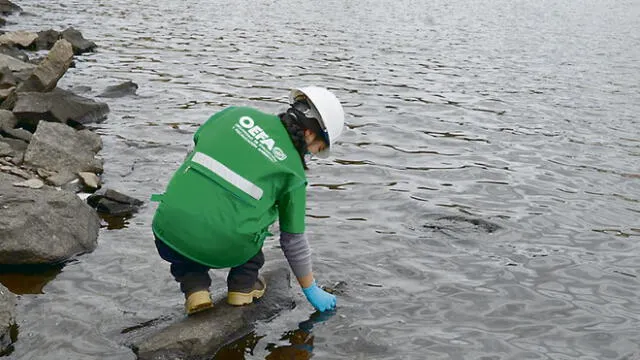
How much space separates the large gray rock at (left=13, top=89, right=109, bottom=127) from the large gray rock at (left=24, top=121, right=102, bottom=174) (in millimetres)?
1343

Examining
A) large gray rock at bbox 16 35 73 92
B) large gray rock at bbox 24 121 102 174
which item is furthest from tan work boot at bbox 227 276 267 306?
large gray rock at bbox 16 35 73 92

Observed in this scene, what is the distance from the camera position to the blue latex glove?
6516 mm

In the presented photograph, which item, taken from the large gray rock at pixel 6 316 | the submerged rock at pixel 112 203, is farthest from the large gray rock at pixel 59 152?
the large gray rock at pixel 6 316

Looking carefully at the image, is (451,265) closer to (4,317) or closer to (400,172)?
(400,172)

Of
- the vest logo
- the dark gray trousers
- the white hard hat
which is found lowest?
the dark gray trousers

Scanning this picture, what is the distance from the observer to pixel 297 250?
6.20m

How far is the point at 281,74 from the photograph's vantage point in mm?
20688

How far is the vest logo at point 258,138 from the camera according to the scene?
235 inches

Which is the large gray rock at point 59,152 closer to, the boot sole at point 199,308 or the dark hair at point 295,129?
the boot sole at point 199,308

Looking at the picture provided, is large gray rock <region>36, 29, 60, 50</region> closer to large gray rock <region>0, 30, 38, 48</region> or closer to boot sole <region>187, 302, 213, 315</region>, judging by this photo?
large gray rock <region>0, 30, 38, 48</region>

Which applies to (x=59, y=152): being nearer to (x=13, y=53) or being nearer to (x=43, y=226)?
(x=43, y=226)

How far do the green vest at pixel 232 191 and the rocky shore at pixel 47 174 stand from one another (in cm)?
177

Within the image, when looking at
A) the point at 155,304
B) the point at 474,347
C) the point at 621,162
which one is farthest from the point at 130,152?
the point at 621,162

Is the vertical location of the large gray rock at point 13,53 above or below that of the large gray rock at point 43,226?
below
